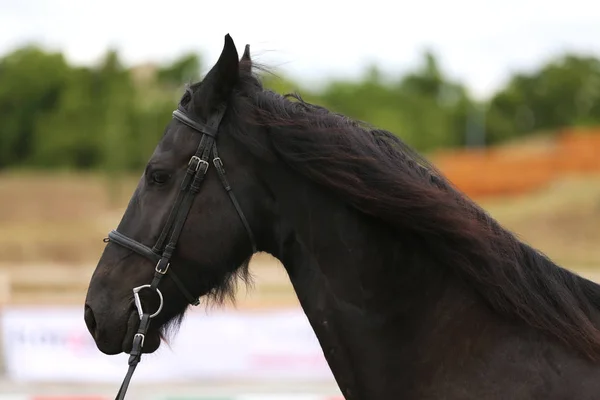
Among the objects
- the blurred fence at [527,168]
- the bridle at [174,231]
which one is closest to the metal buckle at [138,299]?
the bridle at [174,231]

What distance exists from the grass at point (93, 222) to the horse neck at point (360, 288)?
749 inches

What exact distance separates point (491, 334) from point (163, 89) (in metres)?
59.2

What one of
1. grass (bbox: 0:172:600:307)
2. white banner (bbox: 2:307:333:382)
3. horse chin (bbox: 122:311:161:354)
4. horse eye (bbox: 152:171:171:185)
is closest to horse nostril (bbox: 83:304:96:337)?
horse chin (bbox: 122:311:161:354)

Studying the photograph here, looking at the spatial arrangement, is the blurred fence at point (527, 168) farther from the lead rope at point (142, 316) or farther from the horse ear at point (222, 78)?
the lead rope at point (142, 316)

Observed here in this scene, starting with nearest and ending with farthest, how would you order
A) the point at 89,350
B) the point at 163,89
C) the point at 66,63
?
the point at 89,350
the point at 66,63
the point at 163,89

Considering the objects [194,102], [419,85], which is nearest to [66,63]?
[419,85]

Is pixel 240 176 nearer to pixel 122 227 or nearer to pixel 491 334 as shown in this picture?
pixel 122 227

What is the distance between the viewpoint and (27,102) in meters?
53.2

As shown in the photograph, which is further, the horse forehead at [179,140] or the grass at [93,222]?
the grass at [93,222]

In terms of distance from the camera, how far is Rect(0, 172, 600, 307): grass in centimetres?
2933

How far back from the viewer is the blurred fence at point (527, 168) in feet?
152

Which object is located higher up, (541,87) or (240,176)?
(541,87)

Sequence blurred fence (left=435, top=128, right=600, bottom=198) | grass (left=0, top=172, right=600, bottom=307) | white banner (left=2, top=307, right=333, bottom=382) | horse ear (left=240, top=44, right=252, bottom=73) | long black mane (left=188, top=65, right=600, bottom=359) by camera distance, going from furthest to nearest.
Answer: blurred fence (left=435, top=128, right=600, bottom=198) < grass (left=0, top=172, right=600, bottom=307) < white banner (left=2, top=307, right=333, bottom=382) < horse ear (left=240, top=44, right=252, bottom=73) < long black mane (left=188, top=65, right=600, bottom=359)

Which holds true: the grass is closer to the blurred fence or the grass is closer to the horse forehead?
the blurred fence
